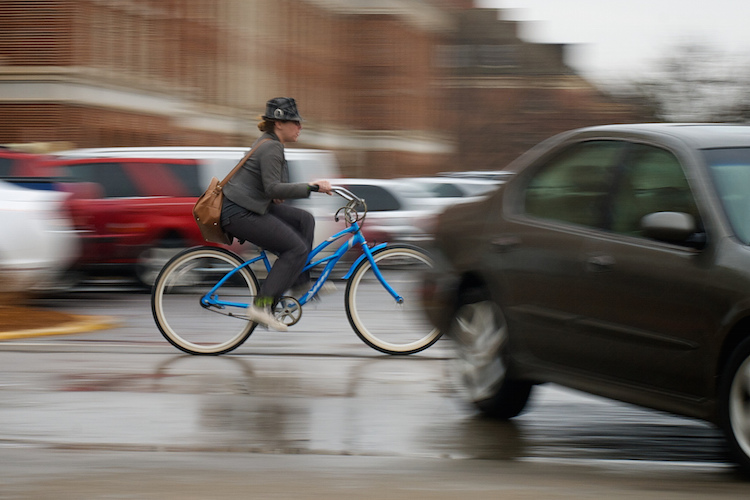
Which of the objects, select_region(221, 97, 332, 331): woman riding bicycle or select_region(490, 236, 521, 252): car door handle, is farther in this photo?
select_region(221, 97, 332, 331): woman riding bicycle

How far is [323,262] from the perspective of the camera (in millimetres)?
9734

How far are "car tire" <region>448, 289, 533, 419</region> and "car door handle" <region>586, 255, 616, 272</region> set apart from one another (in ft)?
2.54

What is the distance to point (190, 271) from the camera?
9.69m

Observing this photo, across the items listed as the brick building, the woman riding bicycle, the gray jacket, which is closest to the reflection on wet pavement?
the woman riding bicycle

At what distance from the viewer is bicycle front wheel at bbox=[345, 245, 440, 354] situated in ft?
32.0

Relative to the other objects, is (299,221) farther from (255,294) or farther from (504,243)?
Answer: (504,243)

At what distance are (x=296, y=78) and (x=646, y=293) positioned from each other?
206ft

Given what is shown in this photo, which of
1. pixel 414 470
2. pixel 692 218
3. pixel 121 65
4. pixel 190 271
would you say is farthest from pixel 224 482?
pixel 121 65

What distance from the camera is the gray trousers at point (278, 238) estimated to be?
9.30 meters

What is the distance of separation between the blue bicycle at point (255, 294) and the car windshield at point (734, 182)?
3.62 m

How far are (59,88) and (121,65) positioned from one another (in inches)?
168

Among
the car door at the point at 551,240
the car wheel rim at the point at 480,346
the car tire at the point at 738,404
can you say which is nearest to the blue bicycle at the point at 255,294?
the car wheel rim at the point at 480,346

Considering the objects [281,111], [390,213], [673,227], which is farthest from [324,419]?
[390,213]

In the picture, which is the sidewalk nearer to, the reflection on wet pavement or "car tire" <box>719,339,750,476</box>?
the reflection on wet pavement
